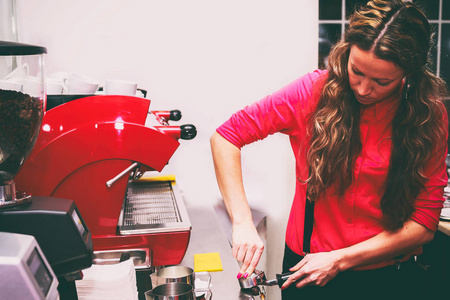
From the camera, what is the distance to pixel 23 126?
76 centimetres

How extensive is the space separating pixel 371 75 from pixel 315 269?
1.82ft

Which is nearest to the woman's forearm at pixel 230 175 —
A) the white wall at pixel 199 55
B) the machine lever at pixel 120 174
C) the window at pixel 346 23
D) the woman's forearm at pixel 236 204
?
the woman's forearm at pixel 236 204

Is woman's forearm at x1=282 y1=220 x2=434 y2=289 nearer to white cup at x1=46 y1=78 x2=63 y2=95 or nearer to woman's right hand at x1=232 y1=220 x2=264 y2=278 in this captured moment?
woman's right hand at x1=232 y1=220 x2=264 y2=278

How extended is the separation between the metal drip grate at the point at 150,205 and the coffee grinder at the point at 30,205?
0.54 metres

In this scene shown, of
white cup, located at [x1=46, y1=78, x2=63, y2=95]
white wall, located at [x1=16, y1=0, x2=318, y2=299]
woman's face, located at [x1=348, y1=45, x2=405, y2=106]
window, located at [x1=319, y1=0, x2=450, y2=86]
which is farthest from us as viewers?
window, located at [x1=319, y1=0, x2=450, y2=86]

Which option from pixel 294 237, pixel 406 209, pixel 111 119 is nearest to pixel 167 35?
pixel 111 119

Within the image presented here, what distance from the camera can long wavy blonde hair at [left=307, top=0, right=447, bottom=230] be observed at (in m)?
1.18

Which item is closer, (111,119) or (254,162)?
(111,119)

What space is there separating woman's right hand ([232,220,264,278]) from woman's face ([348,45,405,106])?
1.63 feet

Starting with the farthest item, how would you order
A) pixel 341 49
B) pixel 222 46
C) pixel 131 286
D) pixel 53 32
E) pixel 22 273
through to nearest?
pixel 222 46
pixel 53 32
pixel 341 49
pixel 131 286
pixel 22 273

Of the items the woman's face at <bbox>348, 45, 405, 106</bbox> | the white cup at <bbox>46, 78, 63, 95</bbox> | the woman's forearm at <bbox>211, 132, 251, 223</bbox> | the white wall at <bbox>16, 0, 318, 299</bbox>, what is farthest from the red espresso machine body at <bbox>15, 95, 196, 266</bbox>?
the white wall at <bbox>16, 0, 318, 299</bbox>

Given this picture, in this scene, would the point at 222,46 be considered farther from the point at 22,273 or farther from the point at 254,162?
the point at 22,273

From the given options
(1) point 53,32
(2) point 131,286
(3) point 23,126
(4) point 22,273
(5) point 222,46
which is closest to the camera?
(4) point 22,273

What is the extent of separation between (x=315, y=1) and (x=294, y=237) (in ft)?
4.74
